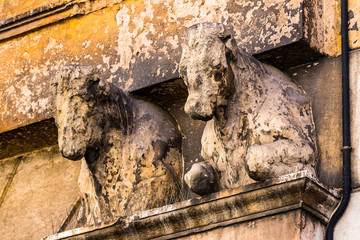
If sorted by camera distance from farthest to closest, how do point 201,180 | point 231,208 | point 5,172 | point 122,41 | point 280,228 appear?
point 5,172, point 122,41, point 201,180, point 231,208, point 280,228

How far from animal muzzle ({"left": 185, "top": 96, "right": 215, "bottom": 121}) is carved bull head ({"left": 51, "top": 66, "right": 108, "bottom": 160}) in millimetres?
605

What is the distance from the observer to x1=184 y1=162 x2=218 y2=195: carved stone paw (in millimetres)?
5078

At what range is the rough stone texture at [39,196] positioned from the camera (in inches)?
243

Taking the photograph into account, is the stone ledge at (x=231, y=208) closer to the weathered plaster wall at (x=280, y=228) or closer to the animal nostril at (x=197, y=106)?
the weathered plaster wall at (x=280, y=228)

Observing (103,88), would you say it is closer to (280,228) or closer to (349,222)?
(280,228)

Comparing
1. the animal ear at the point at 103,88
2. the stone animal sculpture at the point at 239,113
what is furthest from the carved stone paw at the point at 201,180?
the animal ear at the point at 103,88

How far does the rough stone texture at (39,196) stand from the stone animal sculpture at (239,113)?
115 cm

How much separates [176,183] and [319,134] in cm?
73

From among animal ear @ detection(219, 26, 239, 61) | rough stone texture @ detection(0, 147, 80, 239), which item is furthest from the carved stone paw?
rough stone texture @ detection(0, 147, 80, 239)

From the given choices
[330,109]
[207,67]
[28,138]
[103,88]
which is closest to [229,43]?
[207,67]

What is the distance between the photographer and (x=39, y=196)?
629 cm

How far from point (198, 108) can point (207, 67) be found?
18 centimetres

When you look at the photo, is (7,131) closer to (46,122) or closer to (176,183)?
(46,122)

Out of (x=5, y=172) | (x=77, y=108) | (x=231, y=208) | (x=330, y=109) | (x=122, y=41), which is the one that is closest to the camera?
(x=231, y=208)
